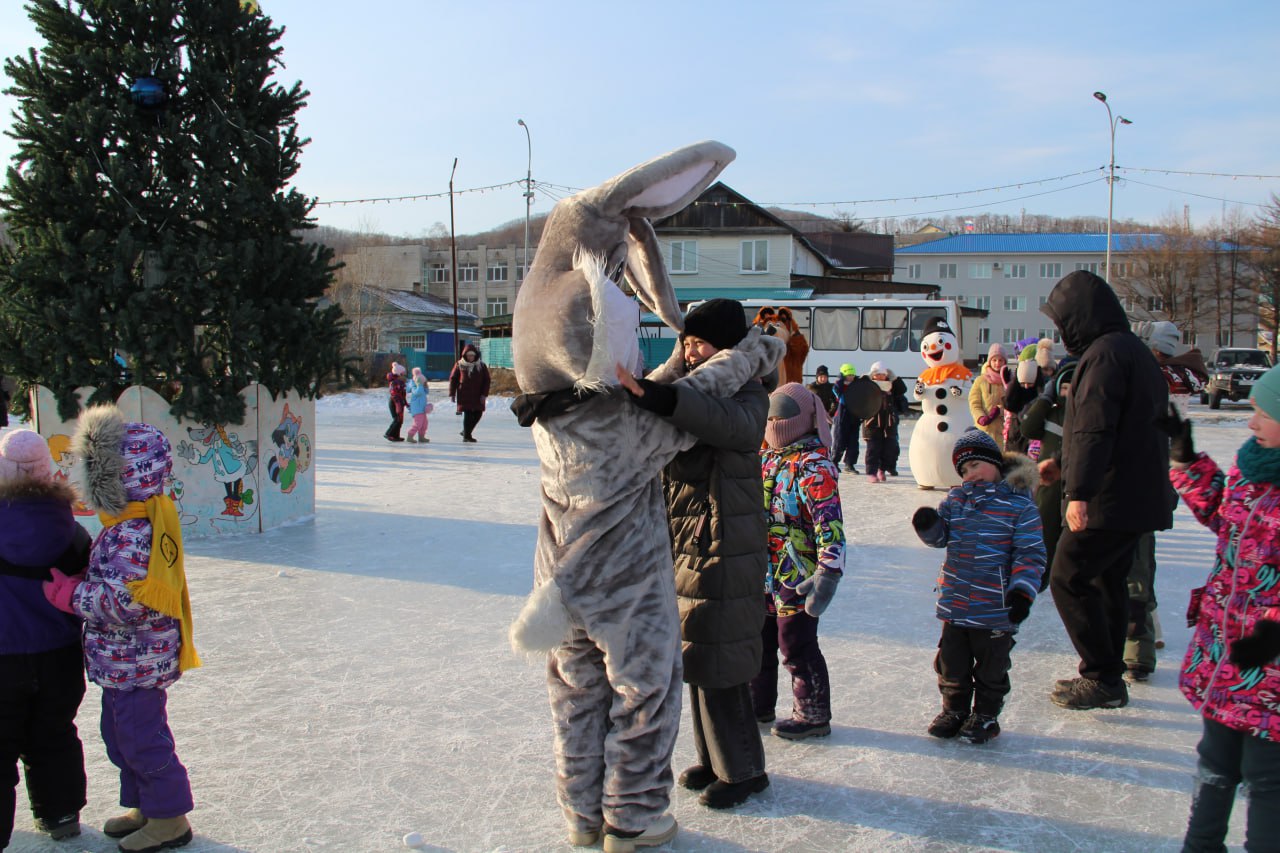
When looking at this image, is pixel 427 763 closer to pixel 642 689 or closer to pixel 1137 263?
pixel 642 689

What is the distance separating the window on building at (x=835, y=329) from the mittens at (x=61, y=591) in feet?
79.4

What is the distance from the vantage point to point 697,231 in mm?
37625

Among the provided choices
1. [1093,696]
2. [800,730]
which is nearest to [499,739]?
[800,730]

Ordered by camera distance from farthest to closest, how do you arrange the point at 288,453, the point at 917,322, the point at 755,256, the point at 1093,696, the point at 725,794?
the point at 755,256 → the point at 917,322 → the point at 288,453 → the point at 1093,696 → the point at 725,794

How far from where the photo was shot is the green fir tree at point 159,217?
6.53m

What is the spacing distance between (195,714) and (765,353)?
2860 millimetres

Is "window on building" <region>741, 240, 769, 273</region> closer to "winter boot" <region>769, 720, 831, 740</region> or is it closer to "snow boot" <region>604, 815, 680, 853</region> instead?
"winter boot" <region>769, 720, 831, 740</region>

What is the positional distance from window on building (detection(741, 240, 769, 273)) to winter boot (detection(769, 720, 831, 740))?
34.9 metres

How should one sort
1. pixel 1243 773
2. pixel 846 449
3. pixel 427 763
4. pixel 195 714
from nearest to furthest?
pixel 1243 773 → pixel 427 763 → pixel 195 714 → pixel 846 449

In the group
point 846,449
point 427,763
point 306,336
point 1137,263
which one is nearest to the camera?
point 427,763

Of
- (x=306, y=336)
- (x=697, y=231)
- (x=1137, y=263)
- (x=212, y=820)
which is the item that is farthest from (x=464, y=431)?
(x=1137, y=263)

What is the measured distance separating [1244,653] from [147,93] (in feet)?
24.3

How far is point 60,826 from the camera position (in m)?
2.87

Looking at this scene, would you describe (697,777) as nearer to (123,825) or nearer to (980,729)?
(980,729)
